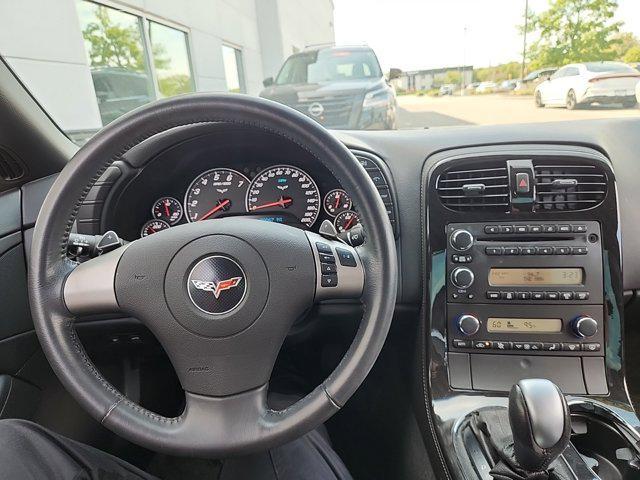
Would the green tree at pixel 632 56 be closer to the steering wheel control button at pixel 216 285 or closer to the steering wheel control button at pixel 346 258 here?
the steering wheel control button at pixel 346 258

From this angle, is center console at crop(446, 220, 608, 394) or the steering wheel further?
center console at crop(446, 220, 608, 394)

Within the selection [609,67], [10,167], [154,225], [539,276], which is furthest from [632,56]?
[10,167]

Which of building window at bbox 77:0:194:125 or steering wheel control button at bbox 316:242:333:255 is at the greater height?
building window at bbox 77:0:194:125

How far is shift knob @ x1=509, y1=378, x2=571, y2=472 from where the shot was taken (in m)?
1.04

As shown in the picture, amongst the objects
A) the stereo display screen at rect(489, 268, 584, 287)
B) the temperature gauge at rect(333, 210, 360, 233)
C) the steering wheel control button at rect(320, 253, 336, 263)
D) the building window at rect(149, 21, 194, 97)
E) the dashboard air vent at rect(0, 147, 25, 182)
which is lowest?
the stereo display screen at rect(489, 268, 584, 287)

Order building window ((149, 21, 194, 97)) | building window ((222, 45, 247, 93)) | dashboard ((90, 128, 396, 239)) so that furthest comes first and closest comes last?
building window ((222, 45, 247, 93)) → building window ((149, 21, 194, 97)) → dashboard ((90, 128, 396, 239))

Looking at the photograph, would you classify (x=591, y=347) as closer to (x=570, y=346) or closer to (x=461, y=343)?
(x=570, y=346)

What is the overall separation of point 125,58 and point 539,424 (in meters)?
4.48

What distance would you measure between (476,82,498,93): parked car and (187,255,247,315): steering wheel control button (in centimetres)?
129

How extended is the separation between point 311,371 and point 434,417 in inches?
25.0

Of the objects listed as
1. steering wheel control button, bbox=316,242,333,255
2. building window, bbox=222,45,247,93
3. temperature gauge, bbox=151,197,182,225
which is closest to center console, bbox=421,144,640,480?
steering wheel control button, bbox=316,242,333,255

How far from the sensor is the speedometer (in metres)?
1.66

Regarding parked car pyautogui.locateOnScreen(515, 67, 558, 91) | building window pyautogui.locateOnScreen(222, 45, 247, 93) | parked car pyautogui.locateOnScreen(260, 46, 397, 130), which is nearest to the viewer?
parked car pyautogui.locateOnScreen(515, 67, 558, 91)

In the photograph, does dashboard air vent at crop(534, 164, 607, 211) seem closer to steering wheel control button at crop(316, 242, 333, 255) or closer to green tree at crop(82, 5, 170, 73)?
steering wheel control button at crop(316, 242, 333, 255)
